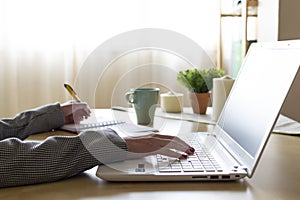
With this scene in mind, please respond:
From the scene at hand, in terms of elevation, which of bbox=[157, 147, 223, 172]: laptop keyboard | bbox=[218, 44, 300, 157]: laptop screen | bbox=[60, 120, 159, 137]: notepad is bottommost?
bbox=[60, 120, 159, 137]: notepad

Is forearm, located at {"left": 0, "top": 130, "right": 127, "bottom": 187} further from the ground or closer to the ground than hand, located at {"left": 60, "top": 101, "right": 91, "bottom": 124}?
further from the ground

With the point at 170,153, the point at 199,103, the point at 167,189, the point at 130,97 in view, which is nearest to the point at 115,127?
the point at 130,97

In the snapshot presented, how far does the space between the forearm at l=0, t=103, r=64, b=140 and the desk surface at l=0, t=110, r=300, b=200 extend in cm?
45

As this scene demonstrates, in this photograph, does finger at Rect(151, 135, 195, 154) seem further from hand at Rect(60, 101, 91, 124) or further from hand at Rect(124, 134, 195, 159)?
hand at Rect(60, 101, 91, 124)

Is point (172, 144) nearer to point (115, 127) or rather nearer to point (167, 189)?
point (167, 189)

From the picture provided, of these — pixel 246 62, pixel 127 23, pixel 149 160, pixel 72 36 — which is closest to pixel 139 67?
pixel 127 23

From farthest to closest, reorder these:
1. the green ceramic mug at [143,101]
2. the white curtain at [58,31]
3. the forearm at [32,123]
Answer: the white curtain at [58,31], the green ceramic mug at [143,101], the forearm at [32,123]

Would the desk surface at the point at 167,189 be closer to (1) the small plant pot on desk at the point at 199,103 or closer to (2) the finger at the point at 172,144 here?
(2) the finger at the point at 172,144

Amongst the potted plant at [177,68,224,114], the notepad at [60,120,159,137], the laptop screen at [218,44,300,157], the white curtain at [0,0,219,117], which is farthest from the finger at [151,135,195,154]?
the white curtain at [0,0,219,117]

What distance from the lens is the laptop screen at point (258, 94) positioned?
0.70 metres

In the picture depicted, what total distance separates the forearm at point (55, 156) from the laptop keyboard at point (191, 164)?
79mm

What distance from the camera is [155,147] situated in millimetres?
802

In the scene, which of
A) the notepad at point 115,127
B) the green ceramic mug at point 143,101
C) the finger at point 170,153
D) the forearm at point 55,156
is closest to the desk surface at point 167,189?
the forearm at point 55,156

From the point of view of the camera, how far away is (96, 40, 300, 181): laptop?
68 centimetres
